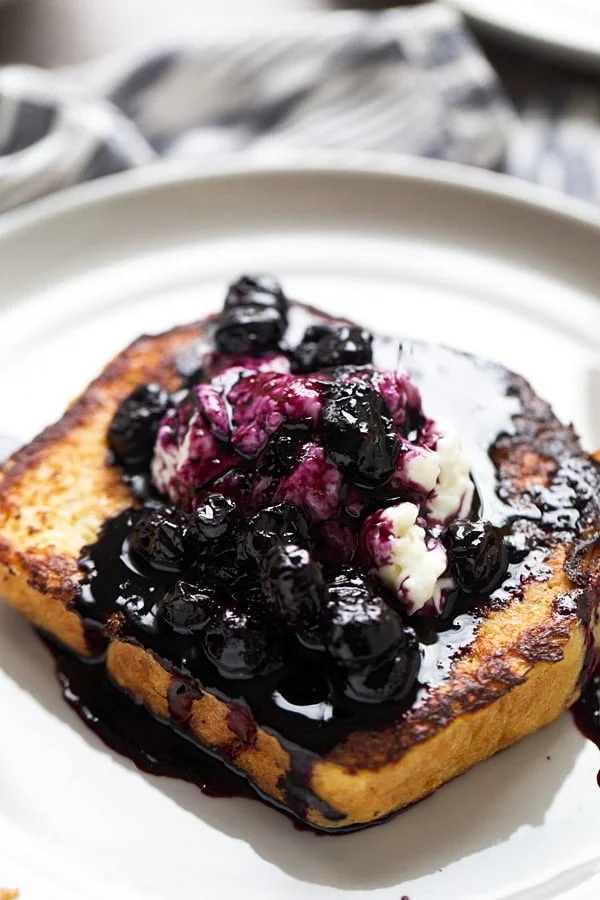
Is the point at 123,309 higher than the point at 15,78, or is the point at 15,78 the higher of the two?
the point at 15,78

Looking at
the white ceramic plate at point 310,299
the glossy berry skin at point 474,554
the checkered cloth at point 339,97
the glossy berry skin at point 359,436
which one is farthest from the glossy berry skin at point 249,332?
the checkered cloth at point 339,97

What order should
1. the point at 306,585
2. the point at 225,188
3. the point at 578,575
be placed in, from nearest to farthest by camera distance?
the point at 306,585, the point at 578,575, the point at 225,188

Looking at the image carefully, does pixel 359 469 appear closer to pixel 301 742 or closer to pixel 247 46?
pixel 301 742

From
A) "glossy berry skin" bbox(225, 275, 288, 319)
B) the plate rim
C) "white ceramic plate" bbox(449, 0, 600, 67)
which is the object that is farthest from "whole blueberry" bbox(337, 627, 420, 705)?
"white ceramic plate" bbox(449, 0, 600, 67)

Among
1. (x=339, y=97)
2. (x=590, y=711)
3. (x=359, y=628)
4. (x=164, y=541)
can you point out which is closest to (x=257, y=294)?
(x=164, y=541)

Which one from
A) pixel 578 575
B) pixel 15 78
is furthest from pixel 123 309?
pixel 578 575

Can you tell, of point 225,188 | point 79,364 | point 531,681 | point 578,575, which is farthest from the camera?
point 225,188
